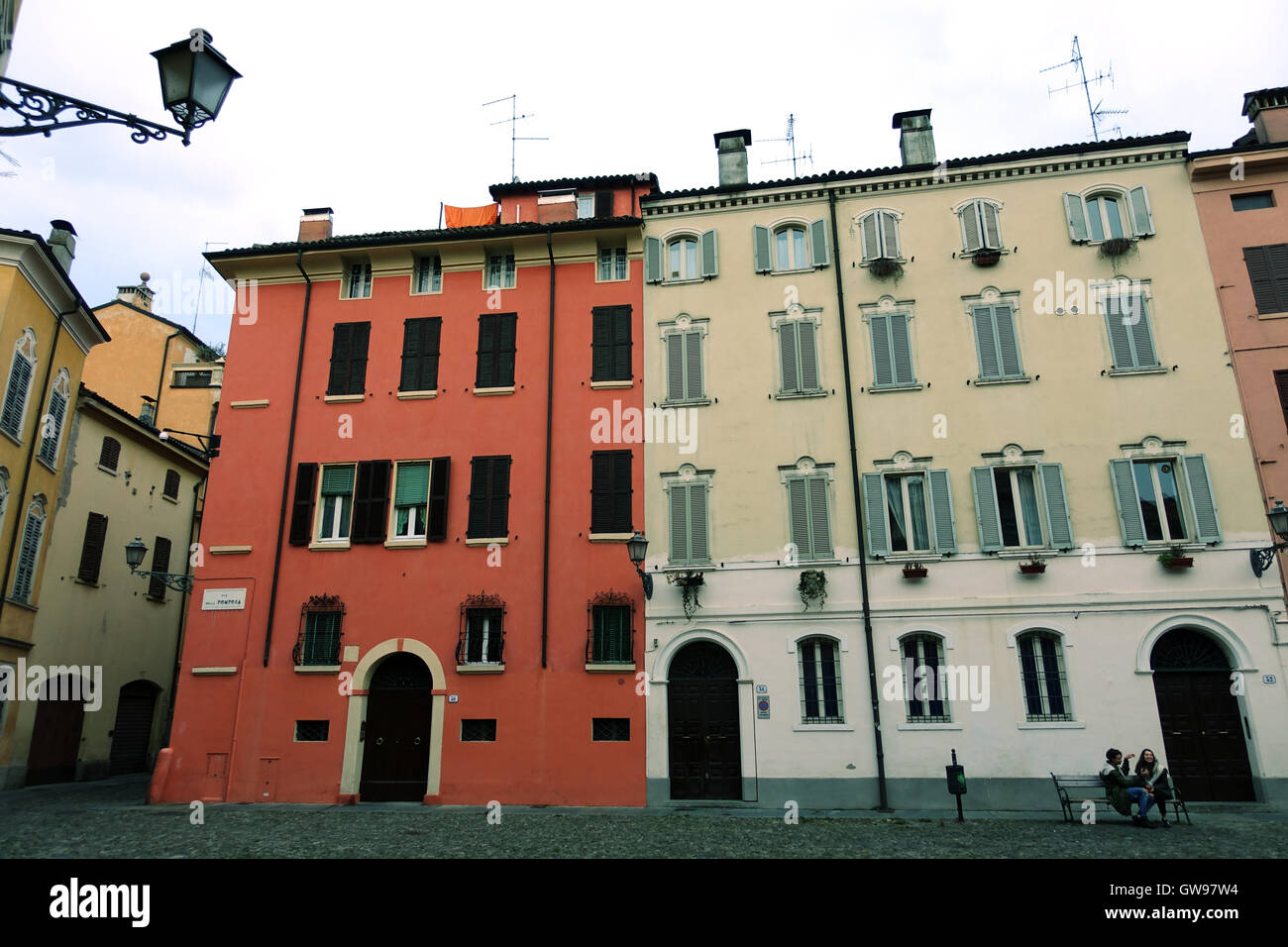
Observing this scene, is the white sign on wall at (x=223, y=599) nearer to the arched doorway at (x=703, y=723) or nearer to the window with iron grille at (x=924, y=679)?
the arched doorway at (x=703, y=723)

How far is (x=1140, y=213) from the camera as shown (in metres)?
19.8

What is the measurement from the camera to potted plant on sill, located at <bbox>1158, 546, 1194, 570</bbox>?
1738cm

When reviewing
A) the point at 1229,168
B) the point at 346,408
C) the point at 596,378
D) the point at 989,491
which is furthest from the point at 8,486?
the point at 1229,168

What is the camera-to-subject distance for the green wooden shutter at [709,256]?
21219 millimetres

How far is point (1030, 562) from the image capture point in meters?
17.9

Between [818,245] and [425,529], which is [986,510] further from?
[425,529]

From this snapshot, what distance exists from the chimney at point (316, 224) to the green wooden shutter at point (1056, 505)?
2011cm

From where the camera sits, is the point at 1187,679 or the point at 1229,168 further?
the point at 1229,168

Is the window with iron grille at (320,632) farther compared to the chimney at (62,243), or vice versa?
the chimney at (62,243)

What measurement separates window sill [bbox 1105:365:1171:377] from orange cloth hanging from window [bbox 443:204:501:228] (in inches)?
674

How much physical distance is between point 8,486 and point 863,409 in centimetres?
2215

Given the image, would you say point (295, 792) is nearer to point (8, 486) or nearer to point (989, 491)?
point (8, 486)

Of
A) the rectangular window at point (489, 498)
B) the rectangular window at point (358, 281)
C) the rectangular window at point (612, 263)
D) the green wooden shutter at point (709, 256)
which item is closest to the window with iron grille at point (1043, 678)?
the green wooden shutter at point (709, 256)
